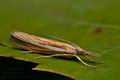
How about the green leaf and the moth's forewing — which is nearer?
the green leaf

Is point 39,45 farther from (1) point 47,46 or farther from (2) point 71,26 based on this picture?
(2) point 71,26

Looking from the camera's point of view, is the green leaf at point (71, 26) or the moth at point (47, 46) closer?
the green leaf at point (71, 26)

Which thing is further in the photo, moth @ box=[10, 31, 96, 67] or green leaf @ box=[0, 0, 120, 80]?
moth @ box=[10, 31, 96, 67]

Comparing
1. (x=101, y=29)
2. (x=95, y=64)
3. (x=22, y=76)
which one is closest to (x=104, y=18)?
(x=101, y=29)

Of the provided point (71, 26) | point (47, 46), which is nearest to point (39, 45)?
point (47, 46)
